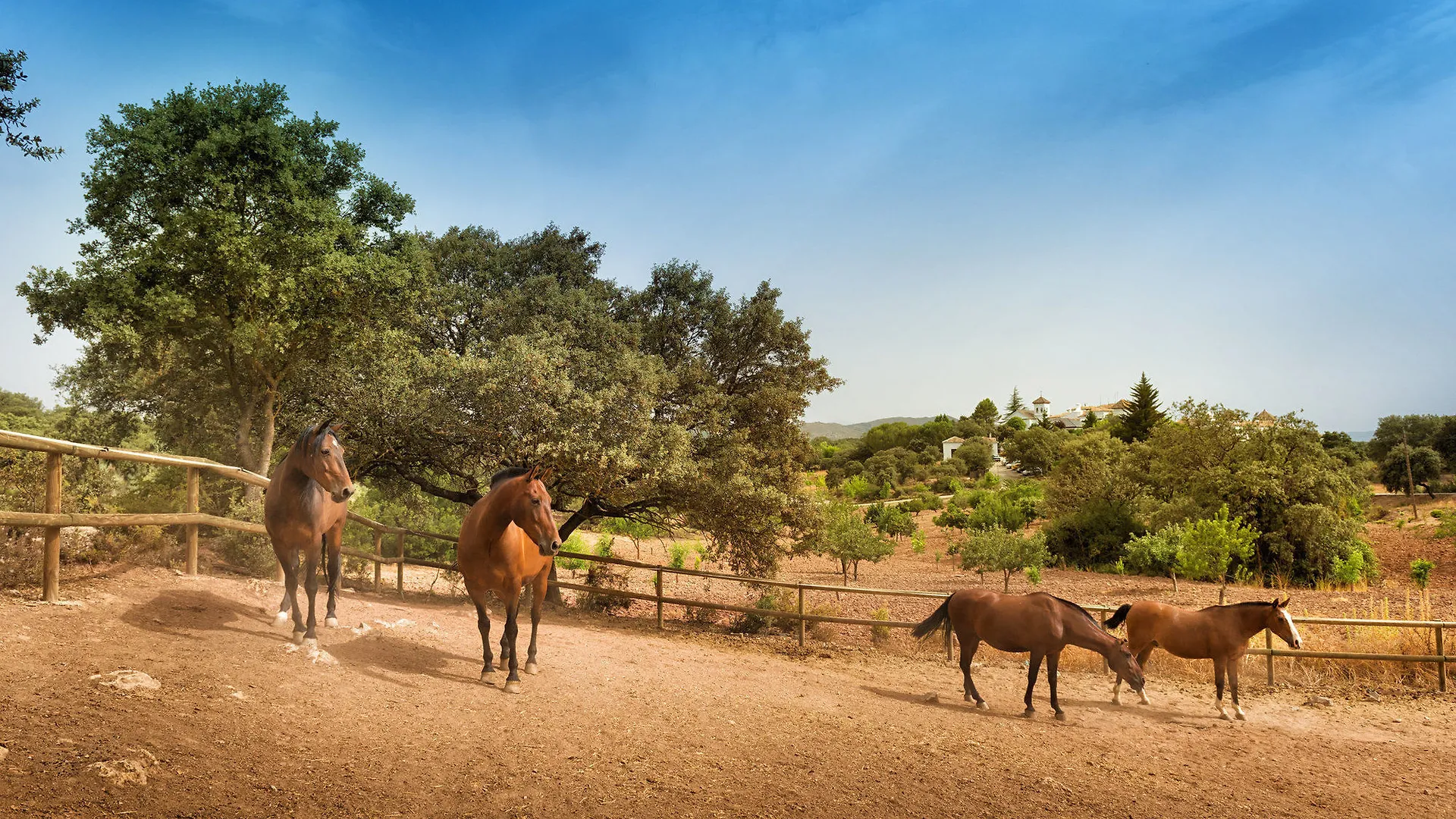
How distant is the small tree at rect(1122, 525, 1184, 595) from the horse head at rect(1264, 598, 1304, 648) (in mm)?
17177

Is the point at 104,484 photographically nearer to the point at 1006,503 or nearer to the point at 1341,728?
the point at 1341,728

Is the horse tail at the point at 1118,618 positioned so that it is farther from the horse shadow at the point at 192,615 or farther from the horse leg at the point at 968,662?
the horse shadow at the point at 192,615

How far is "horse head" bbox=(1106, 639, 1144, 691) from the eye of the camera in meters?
7.67

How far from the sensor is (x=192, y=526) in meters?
7.69

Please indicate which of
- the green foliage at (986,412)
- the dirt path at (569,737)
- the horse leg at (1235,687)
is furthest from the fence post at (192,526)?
the green foliage at (986,412)

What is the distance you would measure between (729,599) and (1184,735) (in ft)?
40.9

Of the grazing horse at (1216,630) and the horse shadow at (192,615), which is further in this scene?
the grazing horse at (1216,630)

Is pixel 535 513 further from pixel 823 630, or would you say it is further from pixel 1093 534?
pixel 1093 534

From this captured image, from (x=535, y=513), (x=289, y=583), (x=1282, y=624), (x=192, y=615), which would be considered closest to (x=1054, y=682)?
(x=1282, y=624)

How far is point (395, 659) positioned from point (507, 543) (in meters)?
1.62

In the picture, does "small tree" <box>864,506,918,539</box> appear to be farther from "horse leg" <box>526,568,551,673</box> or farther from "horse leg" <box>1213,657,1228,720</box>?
"horse leg" <box>526,568,551,673</box>

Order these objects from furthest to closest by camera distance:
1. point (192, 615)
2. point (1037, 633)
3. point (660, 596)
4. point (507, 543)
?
point (660, 596)
point (1037, 633)
point (507, 543)
point (192, 615)

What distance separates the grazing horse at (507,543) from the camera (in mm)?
6414

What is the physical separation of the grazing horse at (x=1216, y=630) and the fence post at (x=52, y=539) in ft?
33.4
